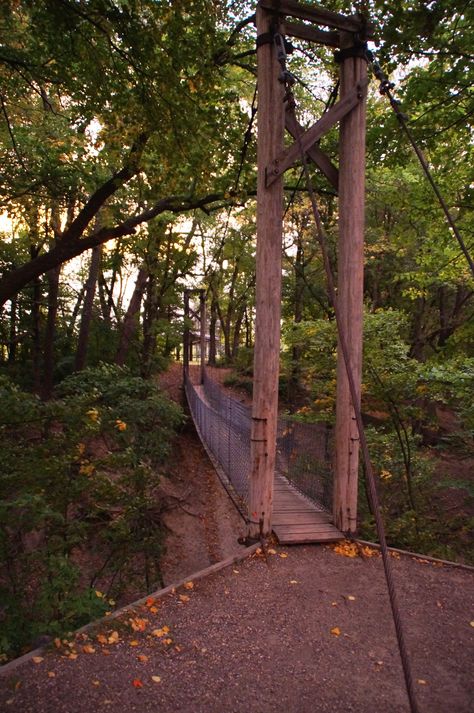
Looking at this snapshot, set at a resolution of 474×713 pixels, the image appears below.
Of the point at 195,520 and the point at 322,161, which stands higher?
the point at 322,161

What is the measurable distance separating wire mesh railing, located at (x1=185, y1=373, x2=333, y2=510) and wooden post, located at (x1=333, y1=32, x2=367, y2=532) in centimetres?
102

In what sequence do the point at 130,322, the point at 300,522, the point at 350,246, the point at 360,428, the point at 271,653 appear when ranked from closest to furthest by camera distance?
the point at 360,428, the point at 271,653, the point at 350,246, the point at 300,522, the point at 130,322

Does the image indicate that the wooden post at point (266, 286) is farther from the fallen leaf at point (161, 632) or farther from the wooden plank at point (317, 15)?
the fallen leaf at point (161, 632)

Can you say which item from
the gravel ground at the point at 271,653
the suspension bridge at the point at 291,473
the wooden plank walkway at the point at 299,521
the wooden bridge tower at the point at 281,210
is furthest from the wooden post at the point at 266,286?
the gravel ground at the point at 271,653

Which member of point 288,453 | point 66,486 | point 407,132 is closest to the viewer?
point 407,132

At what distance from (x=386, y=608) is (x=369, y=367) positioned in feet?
9.89

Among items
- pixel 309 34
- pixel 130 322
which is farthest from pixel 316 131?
pixel 130 322

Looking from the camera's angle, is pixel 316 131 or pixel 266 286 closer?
pixel 316 131

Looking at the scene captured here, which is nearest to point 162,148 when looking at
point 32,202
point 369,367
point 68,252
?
point 68,252

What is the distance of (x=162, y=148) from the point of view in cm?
429

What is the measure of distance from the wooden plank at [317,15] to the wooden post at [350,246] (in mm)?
106

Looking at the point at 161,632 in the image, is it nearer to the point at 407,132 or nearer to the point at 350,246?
the point at 350,246

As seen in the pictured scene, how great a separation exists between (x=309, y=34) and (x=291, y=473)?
4.15 metres

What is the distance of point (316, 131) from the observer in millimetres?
3307
